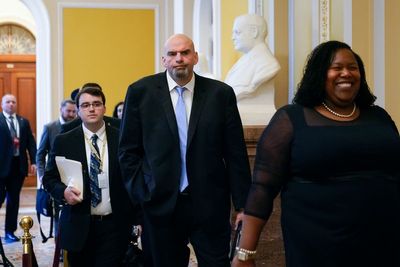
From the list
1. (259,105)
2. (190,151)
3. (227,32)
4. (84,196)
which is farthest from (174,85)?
(227,32)

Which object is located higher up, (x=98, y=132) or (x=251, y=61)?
(x=251, y=61)

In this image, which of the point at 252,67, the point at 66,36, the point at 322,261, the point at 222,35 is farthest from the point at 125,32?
the point at 322,261

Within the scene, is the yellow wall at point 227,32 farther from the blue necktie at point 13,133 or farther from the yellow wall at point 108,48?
the yellow wall at point 108,48

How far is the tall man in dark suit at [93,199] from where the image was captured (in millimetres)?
3625

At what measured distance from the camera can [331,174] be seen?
2324 mm

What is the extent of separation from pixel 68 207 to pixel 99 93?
68cm

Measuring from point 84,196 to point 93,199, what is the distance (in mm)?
63

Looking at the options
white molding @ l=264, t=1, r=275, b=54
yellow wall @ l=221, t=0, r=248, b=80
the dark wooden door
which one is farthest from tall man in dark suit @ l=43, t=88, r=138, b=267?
the dark wooden door

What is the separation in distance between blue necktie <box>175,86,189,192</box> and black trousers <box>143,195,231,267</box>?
7cm

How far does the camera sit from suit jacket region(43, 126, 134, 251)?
3615mm

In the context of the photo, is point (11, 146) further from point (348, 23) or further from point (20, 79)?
point (20, 79)

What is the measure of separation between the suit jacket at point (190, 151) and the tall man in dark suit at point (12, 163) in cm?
453

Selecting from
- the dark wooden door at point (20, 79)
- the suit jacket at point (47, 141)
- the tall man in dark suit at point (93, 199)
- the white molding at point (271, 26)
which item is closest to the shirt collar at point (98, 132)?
the tall man in dark suit at point (93, 199)

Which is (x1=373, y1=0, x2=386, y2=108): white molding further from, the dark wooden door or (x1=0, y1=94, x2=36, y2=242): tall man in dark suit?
the dark wooden door
